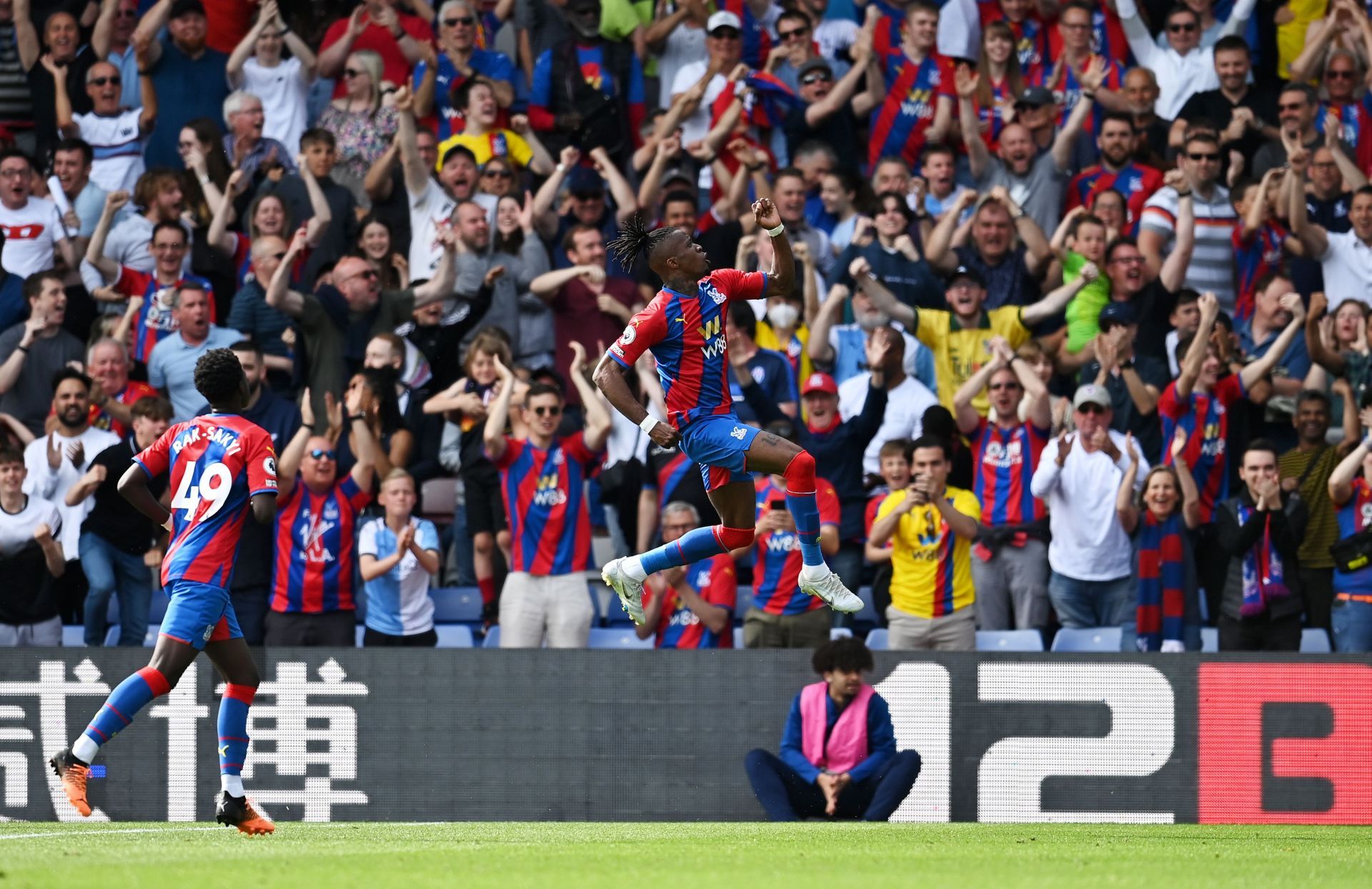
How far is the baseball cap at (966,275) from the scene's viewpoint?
16.1 meters

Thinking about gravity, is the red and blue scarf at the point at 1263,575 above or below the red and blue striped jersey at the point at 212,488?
below

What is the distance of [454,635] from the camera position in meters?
15.3

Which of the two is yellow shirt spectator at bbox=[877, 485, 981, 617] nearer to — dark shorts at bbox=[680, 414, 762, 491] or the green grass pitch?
the green grass pitch

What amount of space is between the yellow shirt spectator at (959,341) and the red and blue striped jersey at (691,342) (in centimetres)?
555

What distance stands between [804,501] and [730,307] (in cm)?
531

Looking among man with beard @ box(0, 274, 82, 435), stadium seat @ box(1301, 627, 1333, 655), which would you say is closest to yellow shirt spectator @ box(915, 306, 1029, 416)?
stadium seat @ box(1301, 627, 1333, 655)

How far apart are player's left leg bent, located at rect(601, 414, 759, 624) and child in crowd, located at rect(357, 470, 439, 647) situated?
13.0ft

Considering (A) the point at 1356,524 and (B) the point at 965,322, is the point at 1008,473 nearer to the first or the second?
(B) the point at 965,322

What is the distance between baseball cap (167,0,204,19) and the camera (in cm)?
1875

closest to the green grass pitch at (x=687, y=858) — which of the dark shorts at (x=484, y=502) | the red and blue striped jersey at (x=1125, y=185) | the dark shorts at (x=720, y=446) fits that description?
the dark shorts at (x=720, y=446)

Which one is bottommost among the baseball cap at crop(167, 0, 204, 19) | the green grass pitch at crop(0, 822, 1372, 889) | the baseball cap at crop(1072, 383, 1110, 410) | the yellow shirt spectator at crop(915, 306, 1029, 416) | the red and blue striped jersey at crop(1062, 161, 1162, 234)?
the green grass pitch at crop(0, 822, 1372, 889)

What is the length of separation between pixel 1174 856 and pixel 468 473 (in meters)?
7.16

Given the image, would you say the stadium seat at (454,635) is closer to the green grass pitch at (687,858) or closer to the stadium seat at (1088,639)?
the green grass pitch at (687,858)

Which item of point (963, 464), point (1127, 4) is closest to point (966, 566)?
point (963, 464)
